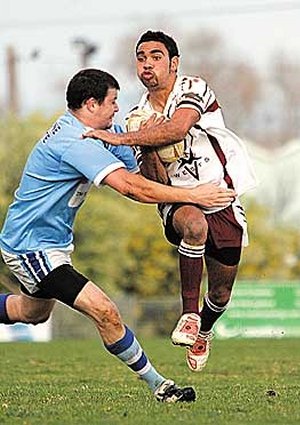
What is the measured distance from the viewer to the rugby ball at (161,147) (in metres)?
11.1

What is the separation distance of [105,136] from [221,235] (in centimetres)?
160

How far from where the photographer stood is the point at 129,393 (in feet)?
39.5

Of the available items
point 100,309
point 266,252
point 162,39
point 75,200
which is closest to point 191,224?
point 75,200

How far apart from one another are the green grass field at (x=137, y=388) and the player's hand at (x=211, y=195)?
58.7 inches

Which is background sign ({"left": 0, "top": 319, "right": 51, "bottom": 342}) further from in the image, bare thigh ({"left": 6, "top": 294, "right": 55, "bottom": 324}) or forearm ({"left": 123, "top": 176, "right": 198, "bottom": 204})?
forearm ({"left": 123, "top": 176, "right": 198, "bottom": 204})

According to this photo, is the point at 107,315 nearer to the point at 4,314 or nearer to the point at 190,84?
the point at 4,314

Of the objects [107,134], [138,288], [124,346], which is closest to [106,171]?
[107,134]

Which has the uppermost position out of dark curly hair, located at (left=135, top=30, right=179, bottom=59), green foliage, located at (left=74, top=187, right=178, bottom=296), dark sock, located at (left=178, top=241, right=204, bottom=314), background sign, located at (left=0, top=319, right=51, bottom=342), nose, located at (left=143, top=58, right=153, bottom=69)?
dark curly hair, located at (left=135, top=30, right=179, bottom=59)

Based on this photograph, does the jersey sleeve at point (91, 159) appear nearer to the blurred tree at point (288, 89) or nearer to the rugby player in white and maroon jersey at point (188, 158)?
the rugby player in white and maroon jersey at point (188, 158)

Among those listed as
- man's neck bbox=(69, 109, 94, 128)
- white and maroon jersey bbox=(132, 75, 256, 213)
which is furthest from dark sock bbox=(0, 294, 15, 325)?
man's neck bbox=(69, 109, 94, 128)

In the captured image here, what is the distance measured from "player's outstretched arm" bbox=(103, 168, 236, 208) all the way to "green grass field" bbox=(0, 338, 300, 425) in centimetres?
150

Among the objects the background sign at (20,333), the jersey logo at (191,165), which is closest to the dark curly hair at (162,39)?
the jersey logo at (191,165)

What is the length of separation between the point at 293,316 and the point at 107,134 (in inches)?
1066

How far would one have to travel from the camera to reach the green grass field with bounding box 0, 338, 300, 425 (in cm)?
954
